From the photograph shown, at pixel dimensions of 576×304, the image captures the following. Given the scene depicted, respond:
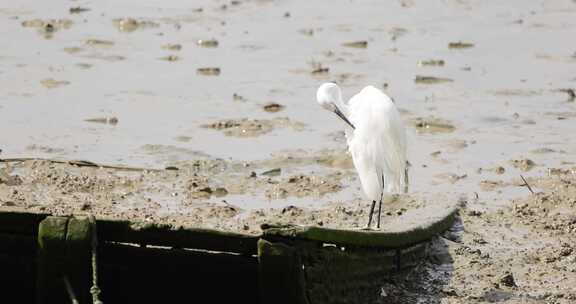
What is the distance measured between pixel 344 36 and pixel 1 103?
16.6ft

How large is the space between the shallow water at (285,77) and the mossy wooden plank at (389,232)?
1.05m

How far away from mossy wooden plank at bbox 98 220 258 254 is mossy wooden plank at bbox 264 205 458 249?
18cm

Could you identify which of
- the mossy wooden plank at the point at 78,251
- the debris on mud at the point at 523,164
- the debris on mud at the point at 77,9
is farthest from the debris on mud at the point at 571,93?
the mossy wooden plank at the point at 78,251

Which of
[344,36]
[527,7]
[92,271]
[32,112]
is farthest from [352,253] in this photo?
[527,7]

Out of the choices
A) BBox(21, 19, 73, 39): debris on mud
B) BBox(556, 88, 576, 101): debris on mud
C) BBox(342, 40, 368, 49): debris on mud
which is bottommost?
BBox(556, 88, 576, 101): debris on mud

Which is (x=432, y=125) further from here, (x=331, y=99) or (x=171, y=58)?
(x=171, y=58)

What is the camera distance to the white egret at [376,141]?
8.44 meters

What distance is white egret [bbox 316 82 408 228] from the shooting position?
27.7 ft

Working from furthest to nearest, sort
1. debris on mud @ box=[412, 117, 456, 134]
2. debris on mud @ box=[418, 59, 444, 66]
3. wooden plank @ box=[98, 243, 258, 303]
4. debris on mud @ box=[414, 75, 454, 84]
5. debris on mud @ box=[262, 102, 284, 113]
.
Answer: debris on mud @ box=[418, 59, 444, 66] → debris on mud @ box=[414, 75, 454, 84] → debris on mud @ box=[262, 102, 284, 113] → debris on mud @ box=[412, 117, 456, 134] → wooden plank @ box=[98, 243, 258, 303]

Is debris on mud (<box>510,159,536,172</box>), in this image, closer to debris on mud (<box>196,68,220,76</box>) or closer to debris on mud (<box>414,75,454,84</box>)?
debris on mud (<box>414,75,454,84</box>)

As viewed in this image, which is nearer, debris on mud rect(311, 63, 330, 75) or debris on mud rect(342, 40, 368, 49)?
debris on mud rect(311, 63, 330, 75)

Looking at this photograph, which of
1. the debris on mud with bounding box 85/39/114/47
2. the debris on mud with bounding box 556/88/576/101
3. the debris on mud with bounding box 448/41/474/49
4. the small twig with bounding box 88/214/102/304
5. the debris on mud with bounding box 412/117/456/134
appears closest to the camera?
the small twig with bounding box 88/214/102/304

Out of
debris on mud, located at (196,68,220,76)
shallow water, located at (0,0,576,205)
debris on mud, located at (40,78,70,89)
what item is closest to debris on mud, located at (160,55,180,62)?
shallow water, located at (0,0,576,205)

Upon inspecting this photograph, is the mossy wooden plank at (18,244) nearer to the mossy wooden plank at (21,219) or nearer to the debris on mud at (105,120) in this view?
the mossy wooden plank at (21,219)
